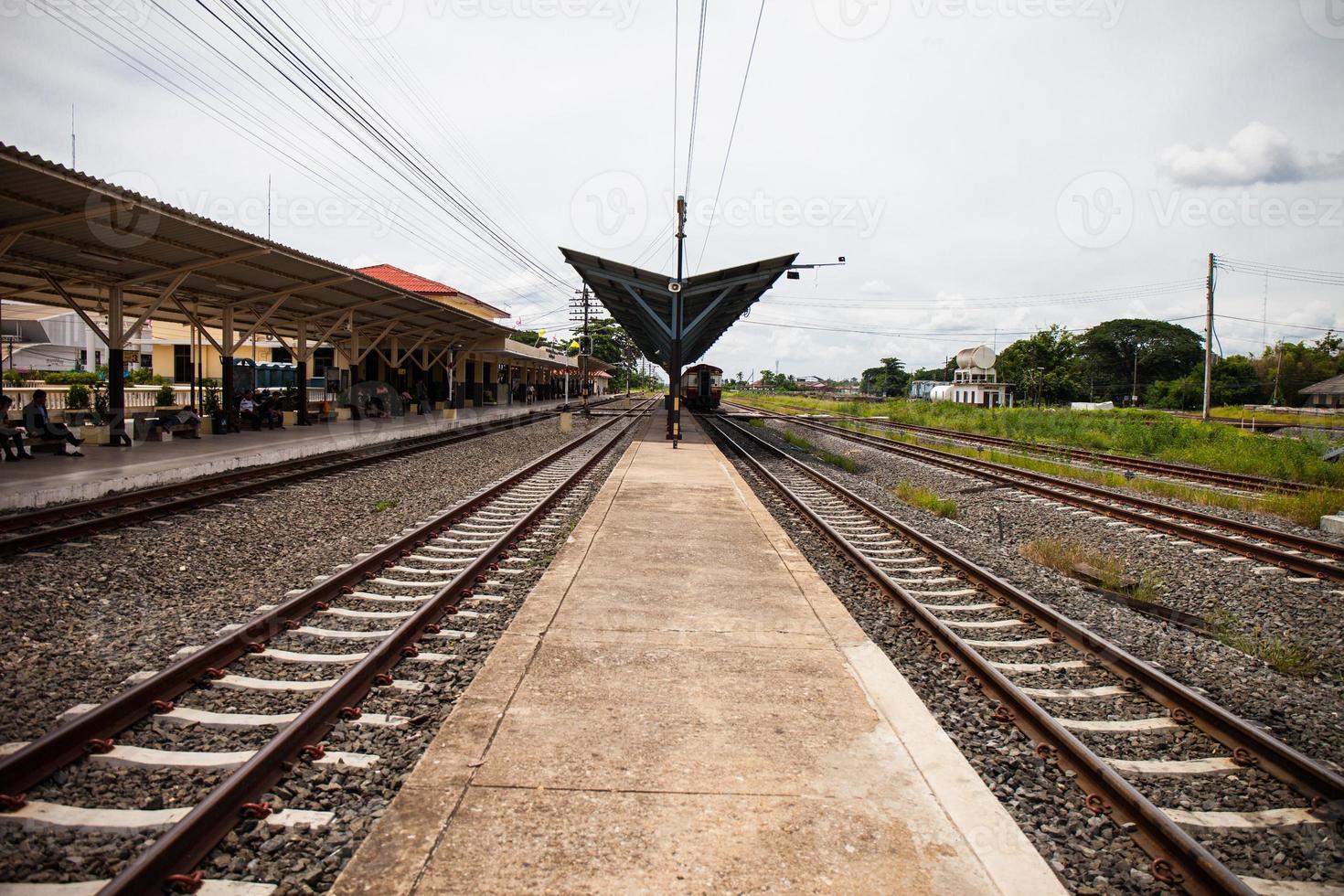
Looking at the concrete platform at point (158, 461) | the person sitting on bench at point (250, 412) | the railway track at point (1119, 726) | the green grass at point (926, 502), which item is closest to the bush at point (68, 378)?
the person sitting on bench at point (250, 412)

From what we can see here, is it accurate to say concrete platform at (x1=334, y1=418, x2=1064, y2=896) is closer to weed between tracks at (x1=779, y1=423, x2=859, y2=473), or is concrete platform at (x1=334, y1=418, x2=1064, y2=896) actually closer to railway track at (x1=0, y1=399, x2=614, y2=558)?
railway track at (x1=0, y1=399, x2=614, y2=558)

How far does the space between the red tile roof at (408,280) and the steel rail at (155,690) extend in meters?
40.3

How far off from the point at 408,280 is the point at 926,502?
4069cm

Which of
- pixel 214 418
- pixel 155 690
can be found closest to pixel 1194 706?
pixel 155 690

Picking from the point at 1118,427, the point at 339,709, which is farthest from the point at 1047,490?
the point at 1118,427

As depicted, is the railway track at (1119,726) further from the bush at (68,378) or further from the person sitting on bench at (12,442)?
the bush at (68,378)

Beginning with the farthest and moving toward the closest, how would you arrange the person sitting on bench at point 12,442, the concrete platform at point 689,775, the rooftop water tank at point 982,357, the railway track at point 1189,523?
the rooftop water tank at point 982,357
the person sitting on bench at point 12,442
the railway track at point 1189,523
the concrete platform at point 689,775

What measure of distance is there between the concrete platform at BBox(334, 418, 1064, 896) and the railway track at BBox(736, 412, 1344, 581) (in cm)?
574

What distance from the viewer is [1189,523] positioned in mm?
10266

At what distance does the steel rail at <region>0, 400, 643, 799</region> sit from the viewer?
311 cm

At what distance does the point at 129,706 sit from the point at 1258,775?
222 inches

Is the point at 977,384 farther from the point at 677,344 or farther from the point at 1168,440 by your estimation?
the point at 677,344

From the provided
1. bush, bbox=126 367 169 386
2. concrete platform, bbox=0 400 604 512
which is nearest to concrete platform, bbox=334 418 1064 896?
concrete platform, bbox=0 400 604 512

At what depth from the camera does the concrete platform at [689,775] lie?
263 centimetres
